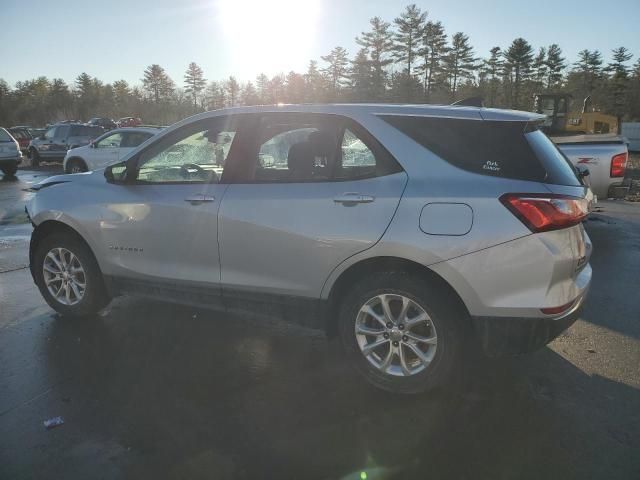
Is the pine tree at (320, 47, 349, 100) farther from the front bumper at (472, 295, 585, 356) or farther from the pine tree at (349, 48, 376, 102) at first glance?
the front bumper at (472, 295, 585, 356)

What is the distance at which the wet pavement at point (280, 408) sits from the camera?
2.66 meters

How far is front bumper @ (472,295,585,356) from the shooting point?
2.95 metres

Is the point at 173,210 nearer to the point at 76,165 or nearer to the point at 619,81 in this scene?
the point at 76,165

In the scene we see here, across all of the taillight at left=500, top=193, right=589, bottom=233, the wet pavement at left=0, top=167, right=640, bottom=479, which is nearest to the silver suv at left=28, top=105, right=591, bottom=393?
the taillight at left=500, top=193, right=589, bottom=233

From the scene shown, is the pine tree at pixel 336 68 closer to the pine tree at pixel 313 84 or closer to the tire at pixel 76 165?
the pine tree at pixel 313 84

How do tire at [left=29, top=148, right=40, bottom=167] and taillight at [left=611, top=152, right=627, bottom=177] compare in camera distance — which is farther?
tire at [left=29, top=148, right=40, bottom=167]

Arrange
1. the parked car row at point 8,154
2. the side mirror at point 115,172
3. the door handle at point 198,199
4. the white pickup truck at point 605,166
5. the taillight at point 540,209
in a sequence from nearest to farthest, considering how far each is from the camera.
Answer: the taillight at point 540,209
the door handle at point 198,199
the side mirror at point 115,172
the white pickup truck at point 605,166
the parked car row at point 8,154

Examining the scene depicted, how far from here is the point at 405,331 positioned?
3209 millimetres

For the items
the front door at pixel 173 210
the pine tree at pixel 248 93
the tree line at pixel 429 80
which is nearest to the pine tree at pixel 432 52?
the tree line at pixel 429 80

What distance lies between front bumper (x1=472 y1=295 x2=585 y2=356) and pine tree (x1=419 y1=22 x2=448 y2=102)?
218ft

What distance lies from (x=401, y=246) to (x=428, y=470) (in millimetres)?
1222

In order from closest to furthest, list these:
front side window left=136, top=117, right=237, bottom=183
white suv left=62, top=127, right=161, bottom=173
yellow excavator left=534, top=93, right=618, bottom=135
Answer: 1. front side window left=136, top=117, right=237, bottom=183
2. white suv left=62, top=127, right=161, bottom=173
3. yellow excavator left=534, top=93, right=618, bottom=135

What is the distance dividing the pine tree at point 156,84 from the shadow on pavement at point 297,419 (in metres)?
103

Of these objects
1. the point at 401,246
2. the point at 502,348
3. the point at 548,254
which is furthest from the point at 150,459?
the point at 548,254
